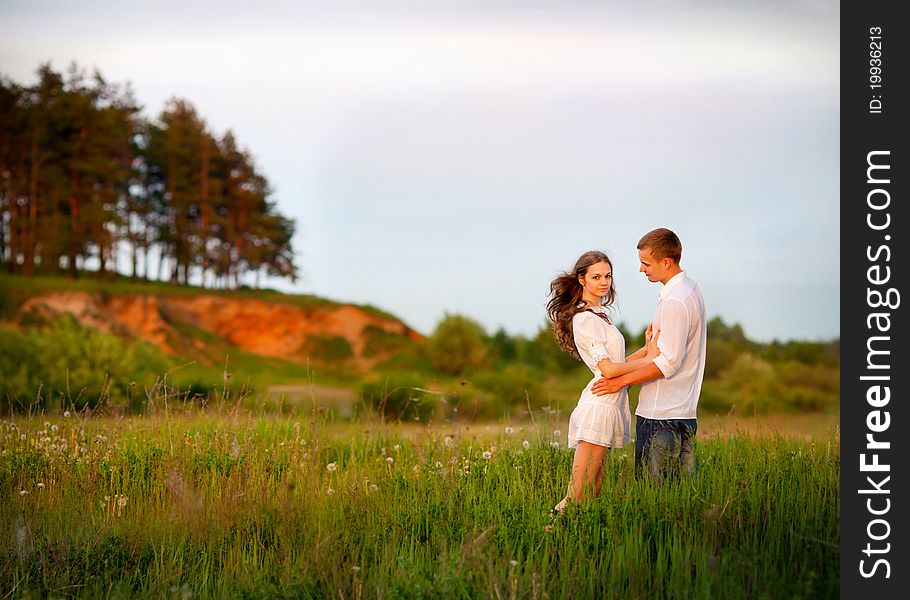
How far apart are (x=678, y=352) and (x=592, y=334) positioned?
1.86ft

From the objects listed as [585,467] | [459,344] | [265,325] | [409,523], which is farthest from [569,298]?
[265,325]

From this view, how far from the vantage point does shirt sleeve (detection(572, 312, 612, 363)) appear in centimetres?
520

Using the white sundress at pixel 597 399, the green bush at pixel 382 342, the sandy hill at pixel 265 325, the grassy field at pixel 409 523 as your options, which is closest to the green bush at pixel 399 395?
the grassy field at pixel 409 523

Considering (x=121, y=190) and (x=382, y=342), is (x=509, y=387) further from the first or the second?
(x=121, y=190)

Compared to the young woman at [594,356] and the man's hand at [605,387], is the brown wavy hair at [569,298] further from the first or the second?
the man's hand at [605,387]

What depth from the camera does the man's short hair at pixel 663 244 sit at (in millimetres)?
5055

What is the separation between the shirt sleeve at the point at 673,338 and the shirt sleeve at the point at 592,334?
391 mm

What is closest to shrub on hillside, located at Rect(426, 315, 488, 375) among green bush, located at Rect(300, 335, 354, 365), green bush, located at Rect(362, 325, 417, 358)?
green bush, located at Rect(362, 325, 417, 358)

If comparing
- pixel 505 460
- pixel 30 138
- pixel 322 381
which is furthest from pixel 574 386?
pixel 30 138

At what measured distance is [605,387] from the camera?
514cm

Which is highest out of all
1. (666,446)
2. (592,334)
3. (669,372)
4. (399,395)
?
(592,334)

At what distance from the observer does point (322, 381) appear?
Answer: 86.3 feet

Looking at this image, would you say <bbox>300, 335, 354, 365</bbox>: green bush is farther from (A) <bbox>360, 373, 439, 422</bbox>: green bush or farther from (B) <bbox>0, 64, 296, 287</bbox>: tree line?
(A) <bbox>360, 373, 439, 422</bbox>: green bush
